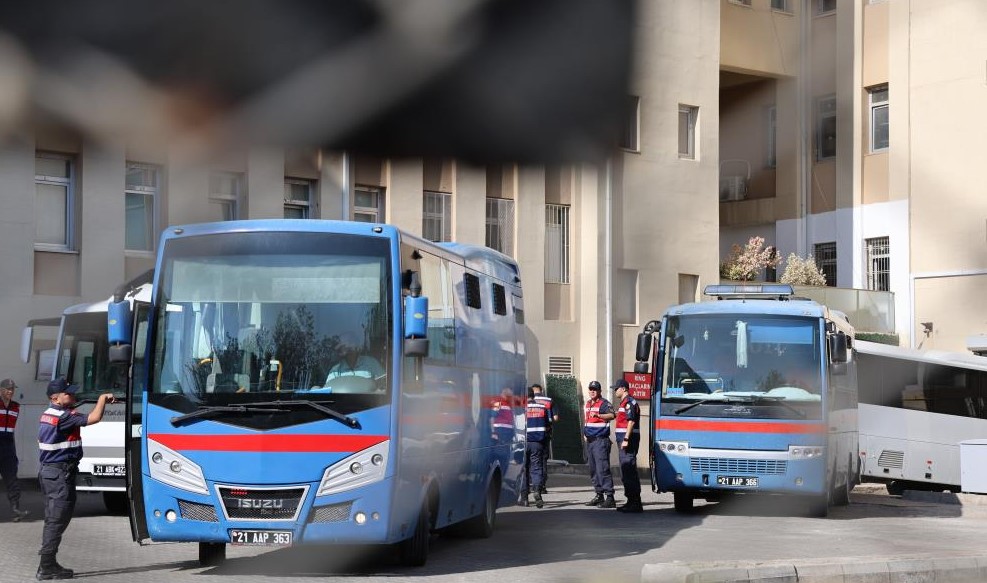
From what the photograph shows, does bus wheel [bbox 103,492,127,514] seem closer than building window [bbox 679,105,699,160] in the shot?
No

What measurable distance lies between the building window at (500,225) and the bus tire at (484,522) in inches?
427

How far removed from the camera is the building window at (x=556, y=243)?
2.94 metres

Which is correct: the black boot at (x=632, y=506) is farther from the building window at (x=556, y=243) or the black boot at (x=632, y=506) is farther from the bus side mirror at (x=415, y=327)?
the building window at (x=556, y=243)

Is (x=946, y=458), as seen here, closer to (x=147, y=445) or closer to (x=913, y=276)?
(x=147, y=445)

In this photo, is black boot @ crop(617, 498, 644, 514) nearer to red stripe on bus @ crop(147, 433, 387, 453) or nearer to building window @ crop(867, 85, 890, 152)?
red stripe on bus @ crop(147, 433, 387, 453)

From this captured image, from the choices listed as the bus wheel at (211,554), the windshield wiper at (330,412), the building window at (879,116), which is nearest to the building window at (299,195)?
the building window at (879,116)

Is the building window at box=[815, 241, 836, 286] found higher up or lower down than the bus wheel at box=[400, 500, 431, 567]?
higher up

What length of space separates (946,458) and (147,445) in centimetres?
1921

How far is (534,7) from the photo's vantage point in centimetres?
238

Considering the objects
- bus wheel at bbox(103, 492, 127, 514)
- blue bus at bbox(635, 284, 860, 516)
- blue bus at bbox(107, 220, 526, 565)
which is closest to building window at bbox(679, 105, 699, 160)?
blue bus at bbox(107, 220, 526, 565)

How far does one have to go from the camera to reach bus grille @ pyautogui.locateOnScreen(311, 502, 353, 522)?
1048cm

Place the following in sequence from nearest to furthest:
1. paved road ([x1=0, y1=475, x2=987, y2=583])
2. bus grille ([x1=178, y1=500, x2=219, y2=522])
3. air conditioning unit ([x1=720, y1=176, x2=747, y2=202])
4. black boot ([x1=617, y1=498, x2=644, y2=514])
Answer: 1. air conditioning unit ([x1=720, y1=176, x2=747, y2=202])
2. bus grille ([x1=178, y1=500, x2=219, y2=522])
3. paved road ([x1=0, y1=475, x2=987, y2=583])
4. black boot ([x1=617, y1=498, x2=644, y2=514])

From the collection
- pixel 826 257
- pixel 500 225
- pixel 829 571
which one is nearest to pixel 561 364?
pixel 826 257

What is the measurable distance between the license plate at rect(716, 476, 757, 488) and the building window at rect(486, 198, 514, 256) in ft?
46.4
